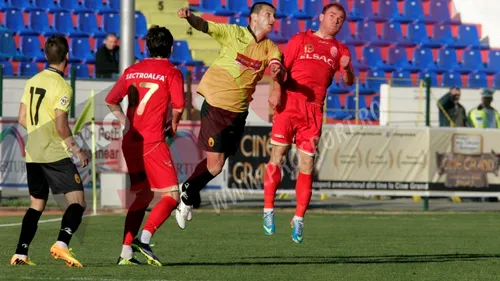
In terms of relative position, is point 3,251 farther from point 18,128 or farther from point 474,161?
point 474,161

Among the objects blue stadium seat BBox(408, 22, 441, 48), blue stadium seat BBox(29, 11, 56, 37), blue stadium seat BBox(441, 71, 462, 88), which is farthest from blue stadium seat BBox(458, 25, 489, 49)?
blue stadium seat BBox(29, 11, 56, 37)

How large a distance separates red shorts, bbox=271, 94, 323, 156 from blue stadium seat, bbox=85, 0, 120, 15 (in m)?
18.5

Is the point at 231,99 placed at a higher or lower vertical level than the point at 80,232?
higher

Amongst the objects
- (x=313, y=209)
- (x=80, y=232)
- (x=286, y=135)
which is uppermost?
(x=286, y=135)

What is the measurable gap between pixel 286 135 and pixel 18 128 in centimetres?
979

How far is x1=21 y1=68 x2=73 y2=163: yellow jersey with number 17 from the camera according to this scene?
30.7 ft

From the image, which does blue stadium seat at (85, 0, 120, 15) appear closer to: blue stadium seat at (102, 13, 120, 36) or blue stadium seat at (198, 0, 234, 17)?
blue stadium seat at (102, 13, 120, 36)

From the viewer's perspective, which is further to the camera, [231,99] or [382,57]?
[382,57]

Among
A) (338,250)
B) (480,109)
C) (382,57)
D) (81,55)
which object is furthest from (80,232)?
(382,57)

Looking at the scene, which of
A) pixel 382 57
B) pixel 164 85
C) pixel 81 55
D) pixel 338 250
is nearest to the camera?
pixel 164 85

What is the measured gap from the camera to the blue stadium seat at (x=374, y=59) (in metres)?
30.7

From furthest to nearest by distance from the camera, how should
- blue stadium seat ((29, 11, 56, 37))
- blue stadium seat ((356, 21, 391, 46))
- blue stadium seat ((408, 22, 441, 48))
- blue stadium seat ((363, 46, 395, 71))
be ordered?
1. blue stadium seat ((408, 22, 441, 48))
2. blue stadium seat ((356, 21, 391, 46))
3. blue stadium seat ((363, 46, 395, 71))
4. blue stadium seat ((29, 11, 56, 37))

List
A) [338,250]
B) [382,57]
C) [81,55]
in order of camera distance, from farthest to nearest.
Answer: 1. [382,57]
2. [81,55]
3. [338,250]

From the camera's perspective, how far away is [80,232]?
13.5 m
